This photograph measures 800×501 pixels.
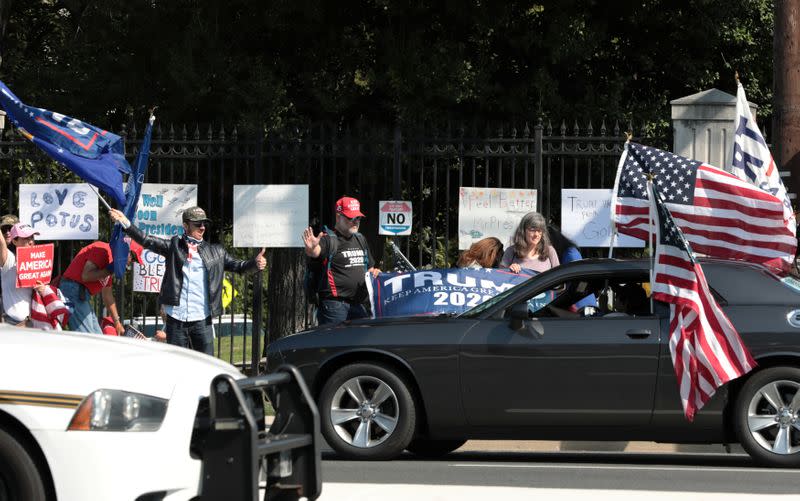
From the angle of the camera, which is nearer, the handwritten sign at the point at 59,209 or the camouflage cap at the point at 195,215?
the camouflage cap at the point at 195,215

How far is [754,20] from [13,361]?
17.5 metres

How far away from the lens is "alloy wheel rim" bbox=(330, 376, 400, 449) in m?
10.3

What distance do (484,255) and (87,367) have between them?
670 cm

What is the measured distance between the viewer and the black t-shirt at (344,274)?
13.2 meters

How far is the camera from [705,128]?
14789 millimetres

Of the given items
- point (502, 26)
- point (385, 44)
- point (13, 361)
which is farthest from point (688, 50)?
point (13, 361)

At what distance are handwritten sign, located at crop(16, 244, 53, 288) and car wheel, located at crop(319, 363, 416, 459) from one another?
318 cm

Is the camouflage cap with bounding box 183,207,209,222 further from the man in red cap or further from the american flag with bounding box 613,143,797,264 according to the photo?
the american flag with bounding box 613,143,797,264

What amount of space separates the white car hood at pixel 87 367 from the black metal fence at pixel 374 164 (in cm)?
723

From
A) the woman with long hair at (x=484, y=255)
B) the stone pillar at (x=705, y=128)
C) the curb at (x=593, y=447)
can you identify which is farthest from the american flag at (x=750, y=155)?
the curb at (x=593, y=447)

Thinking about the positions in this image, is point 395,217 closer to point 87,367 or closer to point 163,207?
point 163,207

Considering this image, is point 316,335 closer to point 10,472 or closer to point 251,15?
point 10,472

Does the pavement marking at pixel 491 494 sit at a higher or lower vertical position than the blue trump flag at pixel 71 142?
lower

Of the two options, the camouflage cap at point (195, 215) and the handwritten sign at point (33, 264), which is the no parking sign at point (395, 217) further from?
the handwritten sign at point (33, 264)
